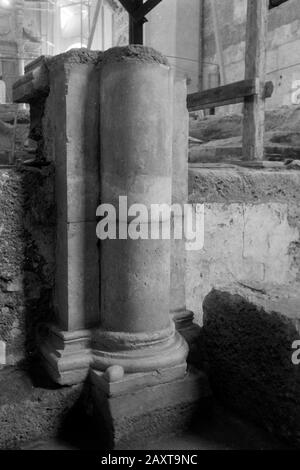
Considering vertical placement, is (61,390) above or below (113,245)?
below

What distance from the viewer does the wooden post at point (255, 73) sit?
3635 millimetres

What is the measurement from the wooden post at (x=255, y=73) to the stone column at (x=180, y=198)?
5.05 ft

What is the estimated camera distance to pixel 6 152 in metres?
4.72

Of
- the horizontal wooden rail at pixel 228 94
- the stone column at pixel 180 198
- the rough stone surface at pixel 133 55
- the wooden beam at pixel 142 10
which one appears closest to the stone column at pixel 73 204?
the rough stone surface at pixel 133 55

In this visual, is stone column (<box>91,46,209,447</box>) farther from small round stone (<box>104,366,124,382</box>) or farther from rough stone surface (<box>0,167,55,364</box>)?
rough stone surface (<box>0,167,55,364</box>)

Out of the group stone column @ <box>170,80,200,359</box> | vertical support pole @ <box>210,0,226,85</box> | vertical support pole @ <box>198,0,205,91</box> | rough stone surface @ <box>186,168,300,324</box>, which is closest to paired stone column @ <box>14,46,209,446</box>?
stone column @ <box>170,80,200,359</box>

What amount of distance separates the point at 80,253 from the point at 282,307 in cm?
92

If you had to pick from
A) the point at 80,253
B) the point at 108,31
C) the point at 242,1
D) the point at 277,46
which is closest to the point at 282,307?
the point at 80,253

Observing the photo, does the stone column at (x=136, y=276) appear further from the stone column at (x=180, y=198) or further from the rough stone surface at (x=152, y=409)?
the stone column at (x=180, y=198)

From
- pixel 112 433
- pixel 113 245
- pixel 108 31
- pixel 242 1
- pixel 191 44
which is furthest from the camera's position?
pixel 108 31

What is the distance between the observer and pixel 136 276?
1.99 meters

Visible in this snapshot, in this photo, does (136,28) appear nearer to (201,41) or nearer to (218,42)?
(218,42)

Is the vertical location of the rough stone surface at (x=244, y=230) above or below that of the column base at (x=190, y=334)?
above

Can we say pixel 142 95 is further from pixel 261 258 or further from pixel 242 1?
pixel 242 1
